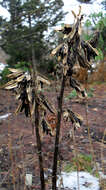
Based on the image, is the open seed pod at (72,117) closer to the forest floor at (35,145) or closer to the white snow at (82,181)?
the forest floor at (35,145)

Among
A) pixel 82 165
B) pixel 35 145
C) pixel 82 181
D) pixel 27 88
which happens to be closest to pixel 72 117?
pixel 27 88

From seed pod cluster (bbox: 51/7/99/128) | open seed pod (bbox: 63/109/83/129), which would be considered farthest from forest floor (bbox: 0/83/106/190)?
seed pod cluster (bbox: 51/7/99/128)

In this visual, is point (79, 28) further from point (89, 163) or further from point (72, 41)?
point (89, 163)

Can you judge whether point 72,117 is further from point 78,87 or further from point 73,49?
point 73,49

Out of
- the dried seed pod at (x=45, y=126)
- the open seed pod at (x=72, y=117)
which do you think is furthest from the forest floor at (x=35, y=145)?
the dried seed pod at (x=45, y=126)

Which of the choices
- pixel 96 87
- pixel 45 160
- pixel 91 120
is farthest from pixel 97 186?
pixel 96 87

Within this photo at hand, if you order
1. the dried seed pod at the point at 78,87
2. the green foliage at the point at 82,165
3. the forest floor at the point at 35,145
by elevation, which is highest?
the dried seed pod at the point at 78,87

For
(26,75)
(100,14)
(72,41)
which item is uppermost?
(100,14)

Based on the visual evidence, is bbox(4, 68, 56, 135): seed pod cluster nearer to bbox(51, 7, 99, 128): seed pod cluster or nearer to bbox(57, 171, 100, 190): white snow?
bbox(51, 7, 99, 128): seed pod cluster
